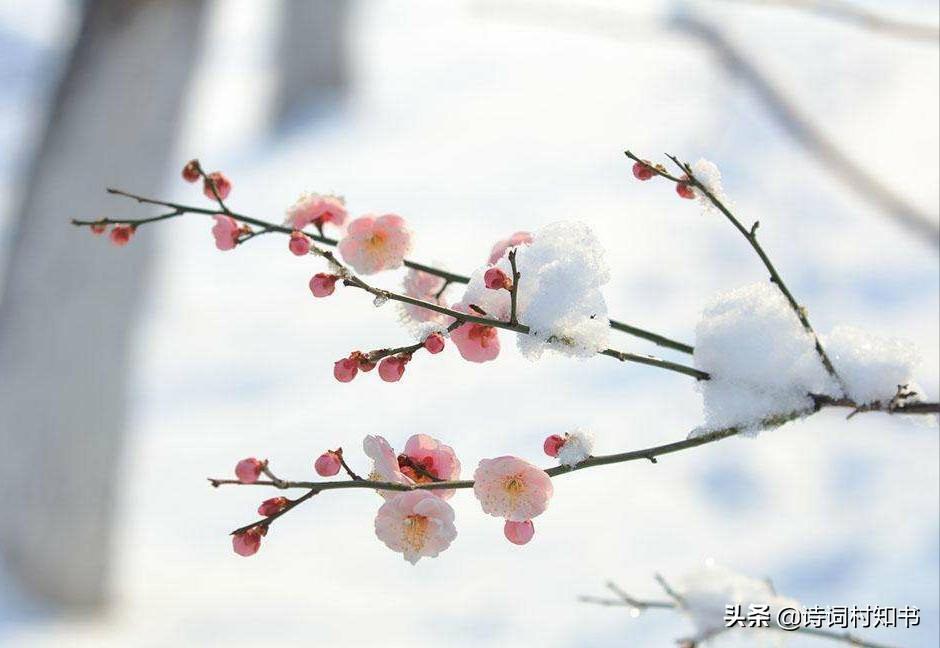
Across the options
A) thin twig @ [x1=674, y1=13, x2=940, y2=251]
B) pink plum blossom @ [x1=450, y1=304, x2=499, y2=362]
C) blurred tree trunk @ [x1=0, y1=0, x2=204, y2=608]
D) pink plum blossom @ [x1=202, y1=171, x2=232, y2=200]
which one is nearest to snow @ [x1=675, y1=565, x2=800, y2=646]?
pink plum blossom @ [x1=450, y1=304, x2=499, y2=362]

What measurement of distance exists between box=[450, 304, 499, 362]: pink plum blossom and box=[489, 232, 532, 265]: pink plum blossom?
53 millimetres

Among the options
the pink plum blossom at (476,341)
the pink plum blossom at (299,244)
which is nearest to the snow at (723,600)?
the pink plum blossom at (476,341)

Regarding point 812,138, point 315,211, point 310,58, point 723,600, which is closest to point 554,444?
point 723,600

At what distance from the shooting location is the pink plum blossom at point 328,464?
18.7 inches

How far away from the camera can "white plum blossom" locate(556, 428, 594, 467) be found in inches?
17.8

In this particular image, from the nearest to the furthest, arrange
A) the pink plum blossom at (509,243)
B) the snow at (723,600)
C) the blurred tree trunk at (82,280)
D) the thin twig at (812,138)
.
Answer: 1. the snow at (723,600)
2. the pink plum blossom at (509,243)
3. the thin twig at (812,138)
4. the blurred tree trunk at (82,280)

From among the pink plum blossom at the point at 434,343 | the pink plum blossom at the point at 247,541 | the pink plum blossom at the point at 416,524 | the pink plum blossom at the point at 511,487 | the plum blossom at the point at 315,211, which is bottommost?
the pink plum blossom at the point at 247,541

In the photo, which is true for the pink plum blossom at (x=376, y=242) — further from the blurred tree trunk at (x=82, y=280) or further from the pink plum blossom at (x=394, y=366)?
the blurred tree trunk at (x=82, y=280)

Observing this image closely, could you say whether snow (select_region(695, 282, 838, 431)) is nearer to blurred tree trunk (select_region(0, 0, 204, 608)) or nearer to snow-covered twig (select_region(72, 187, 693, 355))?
snow-covered twig (select_region(72, 187, 693, 355))

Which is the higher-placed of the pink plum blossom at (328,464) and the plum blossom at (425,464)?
the plum blossom at (425,464)

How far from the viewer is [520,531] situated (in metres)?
0.47

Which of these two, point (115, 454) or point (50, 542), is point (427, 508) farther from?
point (50, 542)

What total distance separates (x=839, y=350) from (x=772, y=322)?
0.14 feet

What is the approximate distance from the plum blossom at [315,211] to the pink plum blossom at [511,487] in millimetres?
244
